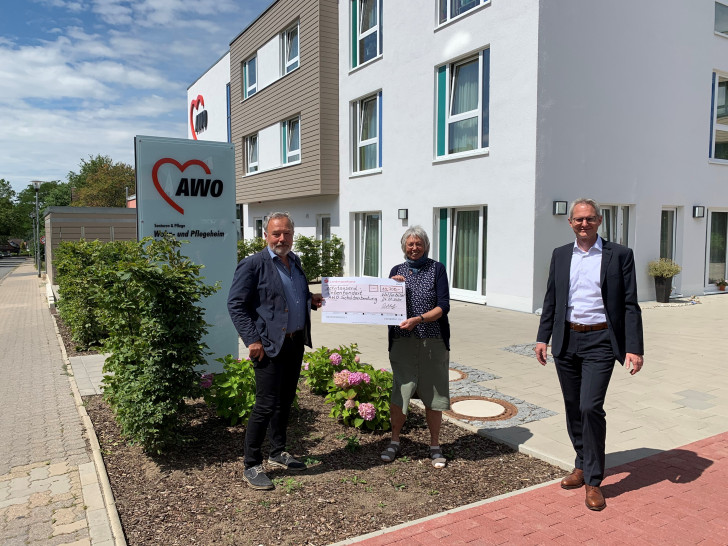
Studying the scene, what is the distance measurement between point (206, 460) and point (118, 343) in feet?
3.66

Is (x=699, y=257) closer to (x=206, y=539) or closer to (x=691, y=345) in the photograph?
(x=691, y=345)

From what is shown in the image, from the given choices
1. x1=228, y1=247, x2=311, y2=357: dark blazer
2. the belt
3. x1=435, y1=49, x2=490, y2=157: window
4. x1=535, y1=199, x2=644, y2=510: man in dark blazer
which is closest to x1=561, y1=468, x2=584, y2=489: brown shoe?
x1=535, y1=199, x2=644, y2=510: man in dark blazer

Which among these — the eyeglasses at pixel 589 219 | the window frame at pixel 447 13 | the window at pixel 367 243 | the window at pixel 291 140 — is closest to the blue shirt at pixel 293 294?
the eyeglasses at pixel 589 219

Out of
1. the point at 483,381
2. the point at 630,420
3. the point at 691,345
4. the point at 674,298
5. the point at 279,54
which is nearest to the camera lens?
the point at 630,420

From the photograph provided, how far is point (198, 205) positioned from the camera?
589cm

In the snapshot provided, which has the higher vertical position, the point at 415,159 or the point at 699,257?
the point at 415,159

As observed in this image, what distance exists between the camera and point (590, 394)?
3.46m

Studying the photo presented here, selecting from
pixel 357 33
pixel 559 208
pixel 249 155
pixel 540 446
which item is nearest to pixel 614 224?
pixel 559 208

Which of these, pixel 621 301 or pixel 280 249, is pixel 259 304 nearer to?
pixel 280 249

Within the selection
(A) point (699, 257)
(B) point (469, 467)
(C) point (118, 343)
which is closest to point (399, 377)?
(B) point (469, 467)

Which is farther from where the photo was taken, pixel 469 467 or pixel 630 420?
pixel 630 420

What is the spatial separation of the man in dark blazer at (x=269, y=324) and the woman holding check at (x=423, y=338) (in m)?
0.76

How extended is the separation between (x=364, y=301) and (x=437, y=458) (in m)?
1.29

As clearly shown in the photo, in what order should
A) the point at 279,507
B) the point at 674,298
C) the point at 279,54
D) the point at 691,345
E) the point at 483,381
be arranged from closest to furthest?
the point at 279,507 → the point at 483,381 → the point at 691,345 → the point at 674,298 → the point at 279,54
